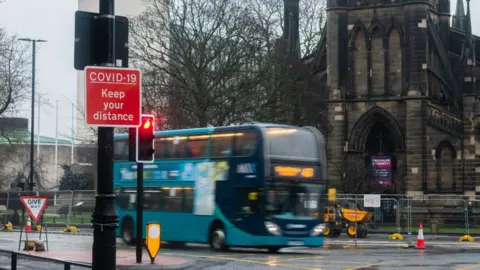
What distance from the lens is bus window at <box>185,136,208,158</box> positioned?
90.1ft

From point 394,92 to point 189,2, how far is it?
16.7 meters

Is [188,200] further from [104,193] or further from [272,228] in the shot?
[104,193]

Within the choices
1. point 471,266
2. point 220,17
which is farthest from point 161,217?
point 220,17

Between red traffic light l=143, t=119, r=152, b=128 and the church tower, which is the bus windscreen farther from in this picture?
the church tower

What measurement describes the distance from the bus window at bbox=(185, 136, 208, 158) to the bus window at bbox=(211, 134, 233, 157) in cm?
→ 39

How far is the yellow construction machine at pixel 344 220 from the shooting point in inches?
1563

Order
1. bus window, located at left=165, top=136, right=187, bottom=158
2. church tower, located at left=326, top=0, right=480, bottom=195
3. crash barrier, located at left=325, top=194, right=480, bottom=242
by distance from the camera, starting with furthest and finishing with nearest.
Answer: church tower, located at left=326, top=0, right=480, bottom=195, crash barrier, located at left=325, top=194, right=480, bottom=242, bus window, located at left=165, top=136, right=187, bottom=158

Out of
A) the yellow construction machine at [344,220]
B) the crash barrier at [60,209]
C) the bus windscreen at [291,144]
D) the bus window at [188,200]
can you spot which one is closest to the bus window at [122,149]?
the bus window at [188,200]

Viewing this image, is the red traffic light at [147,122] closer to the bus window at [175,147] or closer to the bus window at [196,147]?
the bus window at [196,147]

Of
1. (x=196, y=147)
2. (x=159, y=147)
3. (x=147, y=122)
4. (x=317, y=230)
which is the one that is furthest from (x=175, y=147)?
(x=147, y=122)

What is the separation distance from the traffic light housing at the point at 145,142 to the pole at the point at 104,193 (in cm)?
1026

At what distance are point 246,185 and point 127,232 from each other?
266 inches

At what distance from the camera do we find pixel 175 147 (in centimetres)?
2850

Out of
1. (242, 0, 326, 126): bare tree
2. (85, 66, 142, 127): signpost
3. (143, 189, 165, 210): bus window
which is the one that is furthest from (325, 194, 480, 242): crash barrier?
(85, 66, 142, 127): signpost
